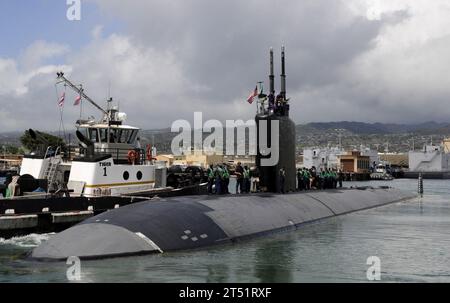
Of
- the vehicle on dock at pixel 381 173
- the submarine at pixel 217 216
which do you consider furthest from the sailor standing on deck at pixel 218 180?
the vehicle on dock at pixel 381 173

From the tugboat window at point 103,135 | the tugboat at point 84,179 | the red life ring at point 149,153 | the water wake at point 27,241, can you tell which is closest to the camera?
the water wake at point 27,241

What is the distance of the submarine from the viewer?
45.0 feet

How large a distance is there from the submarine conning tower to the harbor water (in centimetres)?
370

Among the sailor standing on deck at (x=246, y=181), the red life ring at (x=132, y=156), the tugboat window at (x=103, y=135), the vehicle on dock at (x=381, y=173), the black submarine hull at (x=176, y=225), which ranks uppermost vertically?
the tugboat window at (x=103, y=135)

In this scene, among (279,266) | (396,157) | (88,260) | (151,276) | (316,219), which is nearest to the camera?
(151,276)

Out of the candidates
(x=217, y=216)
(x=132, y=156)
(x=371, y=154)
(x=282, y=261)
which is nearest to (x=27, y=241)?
(x=217, y=216)

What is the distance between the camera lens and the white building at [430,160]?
127312mm

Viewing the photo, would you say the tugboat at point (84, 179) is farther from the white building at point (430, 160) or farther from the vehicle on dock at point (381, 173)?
the white building at point (430, 160)

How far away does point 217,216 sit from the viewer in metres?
17.3

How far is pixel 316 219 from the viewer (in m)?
23.5

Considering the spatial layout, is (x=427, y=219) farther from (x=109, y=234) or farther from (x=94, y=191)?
(x=109, y=234)

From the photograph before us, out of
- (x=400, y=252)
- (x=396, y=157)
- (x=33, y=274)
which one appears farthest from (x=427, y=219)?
(x=396, y=157)
